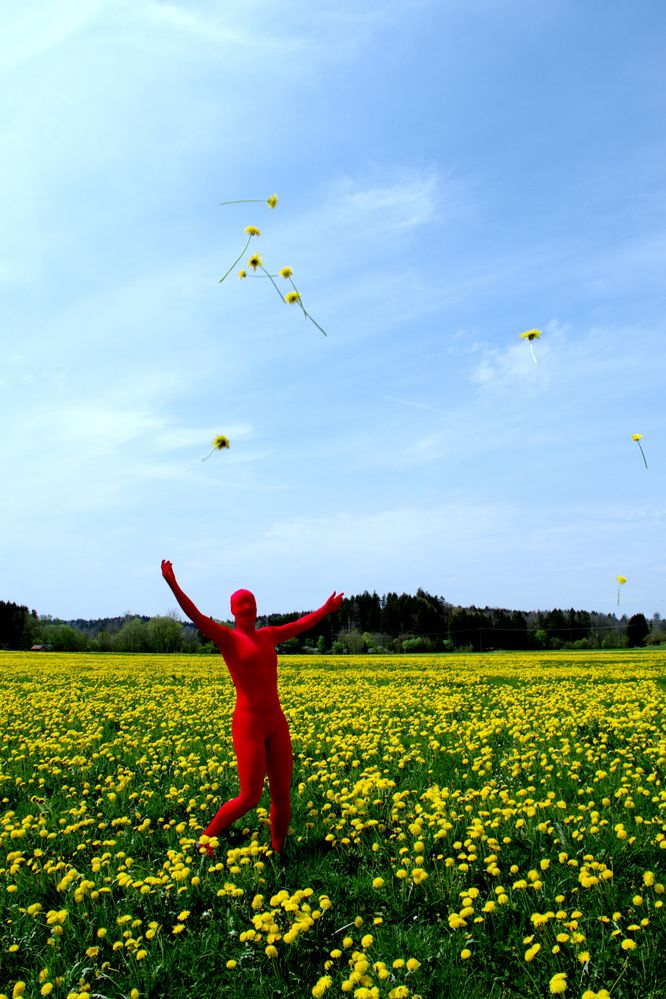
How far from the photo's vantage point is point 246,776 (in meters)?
5.50

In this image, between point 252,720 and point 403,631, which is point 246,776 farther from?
point 403,631

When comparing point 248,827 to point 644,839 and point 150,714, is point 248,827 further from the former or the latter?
point 150,714

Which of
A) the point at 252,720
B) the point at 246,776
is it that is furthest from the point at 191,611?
the point at 246,776

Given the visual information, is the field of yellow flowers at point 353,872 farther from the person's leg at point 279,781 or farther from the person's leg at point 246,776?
the person's leg at point 246,776

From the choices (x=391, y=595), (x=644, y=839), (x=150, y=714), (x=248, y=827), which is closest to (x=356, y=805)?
(x=248, y=827)

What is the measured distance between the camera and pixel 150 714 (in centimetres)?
1289

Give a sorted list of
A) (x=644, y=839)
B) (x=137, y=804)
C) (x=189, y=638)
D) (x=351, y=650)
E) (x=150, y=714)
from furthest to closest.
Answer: (x=189, y=638), (x=351, y=650), (x=150, y=714), (x=137, y=804), (x=644, y=839)

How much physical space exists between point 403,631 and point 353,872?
3478 inches

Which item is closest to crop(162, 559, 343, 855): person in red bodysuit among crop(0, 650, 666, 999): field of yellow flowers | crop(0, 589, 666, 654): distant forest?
crop(0, 650, 666, 999): field of yellow flowers

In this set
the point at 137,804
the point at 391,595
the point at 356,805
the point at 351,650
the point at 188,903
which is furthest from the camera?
the point at 391,595

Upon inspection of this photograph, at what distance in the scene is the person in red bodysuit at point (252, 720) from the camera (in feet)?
18.1

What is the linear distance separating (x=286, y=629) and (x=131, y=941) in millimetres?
2897

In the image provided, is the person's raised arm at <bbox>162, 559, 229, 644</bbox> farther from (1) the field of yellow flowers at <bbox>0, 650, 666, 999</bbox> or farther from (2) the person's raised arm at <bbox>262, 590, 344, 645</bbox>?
(1) the field of yellow flowers at <bbox>0, 650, 666, 999</bbox>

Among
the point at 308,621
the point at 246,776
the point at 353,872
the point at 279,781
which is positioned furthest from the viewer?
the point at 308,621
